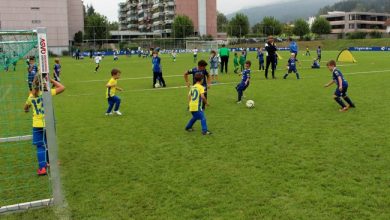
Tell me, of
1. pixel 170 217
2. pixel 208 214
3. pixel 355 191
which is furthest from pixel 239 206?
pixel 355 191

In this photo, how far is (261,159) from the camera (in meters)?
6.96

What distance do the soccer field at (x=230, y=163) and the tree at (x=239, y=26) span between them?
3126 inches

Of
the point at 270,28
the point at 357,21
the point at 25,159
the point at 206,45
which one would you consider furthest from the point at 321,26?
the point at 25,159

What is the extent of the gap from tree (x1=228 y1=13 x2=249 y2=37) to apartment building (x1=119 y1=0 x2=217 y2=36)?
523cm

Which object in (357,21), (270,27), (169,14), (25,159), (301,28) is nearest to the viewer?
(25,159)

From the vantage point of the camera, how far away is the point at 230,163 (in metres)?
6.83

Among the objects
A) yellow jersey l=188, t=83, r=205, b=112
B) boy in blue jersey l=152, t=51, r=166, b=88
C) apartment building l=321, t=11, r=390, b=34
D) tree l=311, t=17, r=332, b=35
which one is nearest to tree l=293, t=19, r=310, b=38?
tree l=311, t=17, r=332, b=35

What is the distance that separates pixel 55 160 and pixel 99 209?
88 centimetres

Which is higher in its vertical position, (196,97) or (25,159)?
(196,97)

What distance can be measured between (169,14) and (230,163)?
108347mm

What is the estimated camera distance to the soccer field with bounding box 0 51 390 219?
5.02 meters

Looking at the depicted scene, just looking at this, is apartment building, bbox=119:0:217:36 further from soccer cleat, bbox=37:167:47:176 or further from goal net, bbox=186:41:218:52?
soccer cleat, bbox=37:167:47:176

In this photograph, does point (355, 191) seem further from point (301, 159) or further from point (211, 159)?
point (211, 159)

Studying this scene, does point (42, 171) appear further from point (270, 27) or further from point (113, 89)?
point (270, 27)
